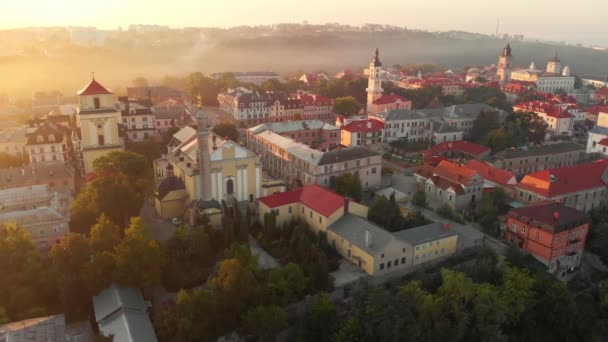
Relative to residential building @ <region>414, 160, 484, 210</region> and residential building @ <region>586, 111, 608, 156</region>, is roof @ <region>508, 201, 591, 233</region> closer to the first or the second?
residential building @ <region>414, 160, 484, 210</region>

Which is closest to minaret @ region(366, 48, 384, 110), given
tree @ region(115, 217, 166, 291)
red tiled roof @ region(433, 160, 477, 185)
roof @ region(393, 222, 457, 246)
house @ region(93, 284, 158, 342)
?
red tiled roof @ region(433, 160, 477, 185)

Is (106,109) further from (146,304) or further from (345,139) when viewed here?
(345,139)

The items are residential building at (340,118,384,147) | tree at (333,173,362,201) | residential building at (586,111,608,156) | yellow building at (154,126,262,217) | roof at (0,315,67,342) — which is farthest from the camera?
residential building at (340,118,384,147)

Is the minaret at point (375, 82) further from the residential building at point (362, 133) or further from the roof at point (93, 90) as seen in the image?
the roof at point (93, 90)

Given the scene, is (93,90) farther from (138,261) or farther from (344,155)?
(344,155)

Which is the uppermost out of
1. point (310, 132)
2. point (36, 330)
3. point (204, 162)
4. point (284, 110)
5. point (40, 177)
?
point (204, 162)

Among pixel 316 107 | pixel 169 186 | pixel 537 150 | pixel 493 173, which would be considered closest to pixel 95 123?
pixel 169 186

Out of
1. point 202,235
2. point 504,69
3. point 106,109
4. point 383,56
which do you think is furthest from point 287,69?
point 202,235
